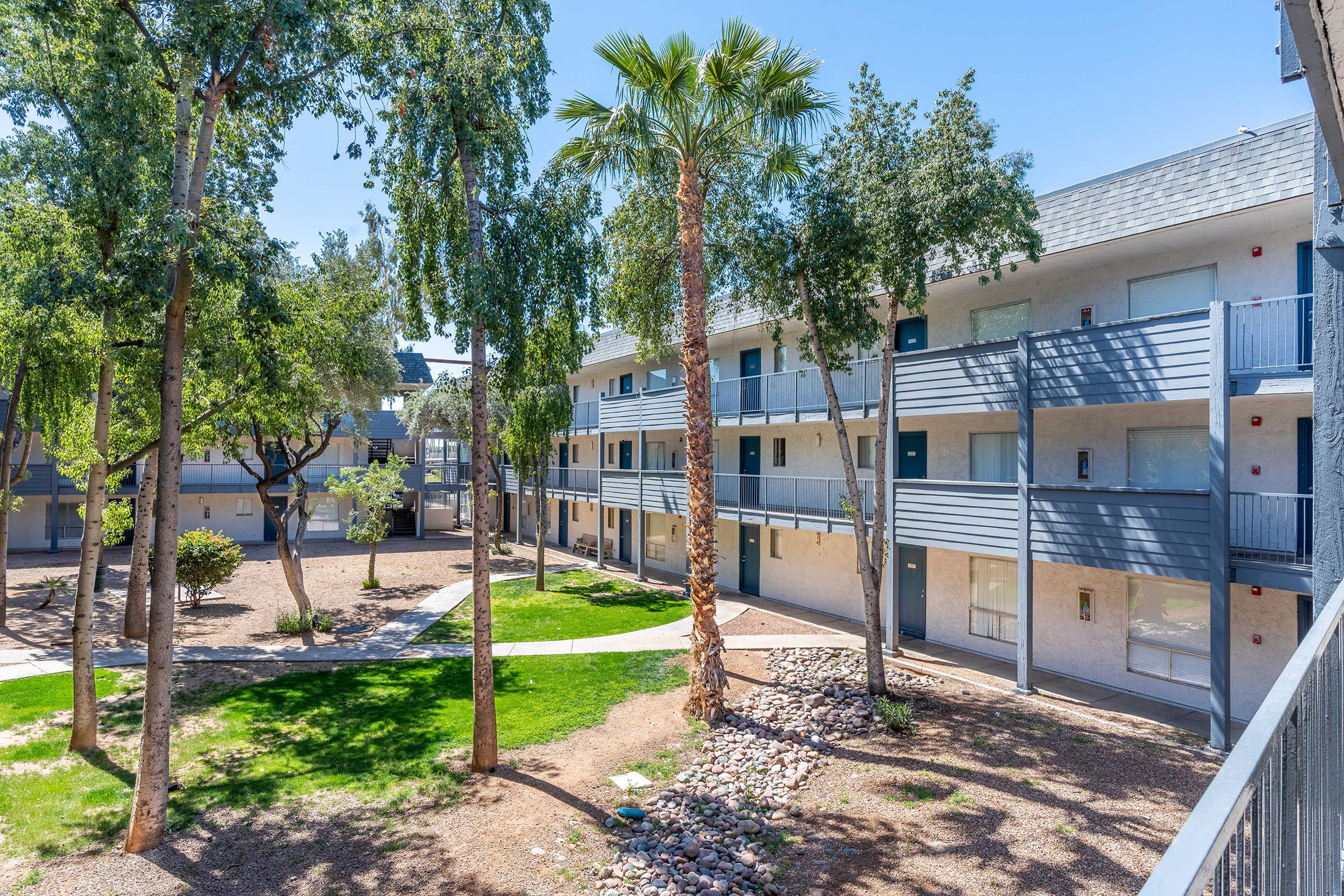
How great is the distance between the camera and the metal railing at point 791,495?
59.7ft

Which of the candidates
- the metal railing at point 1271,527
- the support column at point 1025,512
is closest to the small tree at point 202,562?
the support column at point 1025,512

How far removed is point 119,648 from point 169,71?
13.6 m

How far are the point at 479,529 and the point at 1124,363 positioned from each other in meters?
11.2

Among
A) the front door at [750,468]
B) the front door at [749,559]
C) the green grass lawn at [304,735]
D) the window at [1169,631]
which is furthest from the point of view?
the front door at [749,559]

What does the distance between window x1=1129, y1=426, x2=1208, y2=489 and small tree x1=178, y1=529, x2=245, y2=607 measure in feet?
77.2

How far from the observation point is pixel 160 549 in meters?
8.61

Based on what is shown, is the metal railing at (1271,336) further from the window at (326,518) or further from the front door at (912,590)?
the window at (326,518)

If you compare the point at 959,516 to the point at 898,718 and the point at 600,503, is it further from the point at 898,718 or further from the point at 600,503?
the point at 600,503

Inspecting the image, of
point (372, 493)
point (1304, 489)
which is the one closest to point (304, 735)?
point (372, 493)

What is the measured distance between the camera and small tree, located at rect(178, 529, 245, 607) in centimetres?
1995

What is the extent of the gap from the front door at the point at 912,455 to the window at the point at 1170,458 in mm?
4760

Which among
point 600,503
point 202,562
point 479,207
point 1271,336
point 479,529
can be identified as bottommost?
point 202,562

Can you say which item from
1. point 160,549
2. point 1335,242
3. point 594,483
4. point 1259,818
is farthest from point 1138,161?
point 594,483

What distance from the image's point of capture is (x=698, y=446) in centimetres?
1277
